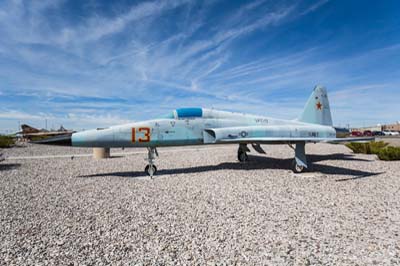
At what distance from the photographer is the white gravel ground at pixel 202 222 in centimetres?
337

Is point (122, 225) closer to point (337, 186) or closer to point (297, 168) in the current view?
point (337, 186)

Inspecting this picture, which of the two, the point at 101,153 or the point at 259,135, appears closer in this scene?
the point at 259,135

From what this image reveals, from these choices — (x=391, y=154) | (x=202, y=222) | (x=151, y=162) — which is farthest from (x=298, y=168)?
(x=391, y=154)

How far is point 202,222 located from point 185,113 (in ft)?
19.3

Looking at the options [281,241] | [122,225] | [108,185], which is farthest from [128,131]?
[281,241]

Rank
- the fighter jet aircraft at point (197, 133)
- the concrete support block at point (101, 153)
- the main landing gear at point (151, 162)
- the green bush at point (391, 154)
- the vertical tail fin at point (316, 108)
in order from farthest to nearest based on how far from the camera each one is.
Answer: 1. the concrete support block at point (101, 153)
2. the vertical tail fin at point (316, 108)
3. the green bush at point (391, 154)
4. the main landing gear at point (151, 162)
5. the fighter jet aircraft at point (197, 133)

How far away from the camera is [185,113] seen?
32.3ft

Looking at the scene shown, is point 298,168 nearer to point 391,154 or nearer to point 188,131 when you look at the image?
point 188,131

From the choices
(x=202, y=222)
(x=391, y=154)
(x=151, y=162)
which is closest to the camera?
(x=202, y=222)

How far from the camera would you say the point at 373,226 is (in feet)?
14.2

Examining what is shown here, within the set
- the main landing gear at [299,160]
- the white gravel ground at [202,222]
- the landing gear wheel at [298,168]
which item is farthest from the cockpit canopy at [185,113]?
the landing gear wheel at [298,168]

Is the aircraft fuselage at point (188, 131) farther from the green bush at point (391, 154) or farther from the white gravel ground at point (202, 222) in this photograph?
the green bush at point (391, 154)

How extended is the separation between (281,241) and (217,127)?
6.79 metres

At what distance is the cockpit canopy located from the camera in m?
9.73
